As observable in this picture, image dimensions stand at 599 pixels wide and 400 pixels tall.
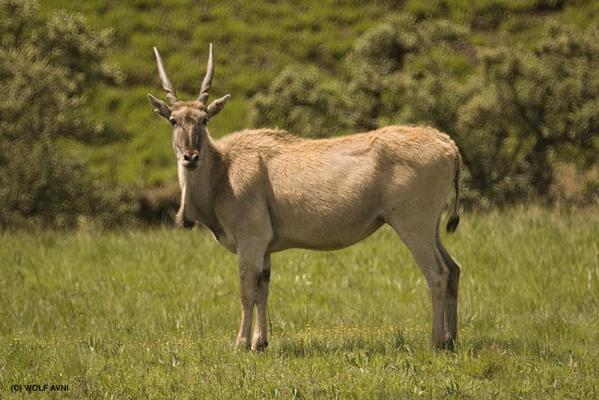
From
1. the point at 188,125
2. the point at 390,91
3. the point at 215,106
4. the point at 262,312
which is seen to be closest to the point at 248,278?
the point at 262,312

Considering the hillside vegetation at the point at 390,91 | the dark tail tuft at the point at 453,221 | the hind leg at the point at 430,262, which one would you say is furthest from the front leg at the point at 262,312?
the hillside vegetation at the point at 390,91

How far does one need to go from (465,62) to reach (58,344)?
23.6 meters

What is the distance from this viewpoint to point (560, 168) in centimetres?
2561

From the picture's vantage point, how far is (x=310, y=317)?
12828mm

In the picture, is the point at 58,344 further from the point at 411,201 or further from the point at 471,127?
the point at 471,127

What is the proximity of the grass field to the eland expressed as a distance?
67 centimetres

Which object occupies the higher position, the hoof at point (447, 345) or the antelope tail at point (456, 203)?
the antelope tail at point (456, 203)

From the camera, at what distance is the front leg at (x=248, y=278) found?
1048 cm

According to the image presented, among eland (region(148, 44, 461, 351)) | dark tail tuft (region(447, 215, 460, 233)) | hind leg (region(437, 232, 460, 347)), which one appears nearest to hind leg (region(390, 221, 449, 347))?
eland (region(148, 44, 461, 351))

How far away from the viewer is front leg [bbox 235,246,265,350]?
10484 mm

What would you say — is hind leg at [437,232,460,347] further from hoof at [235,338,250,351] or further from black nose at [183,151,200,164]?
black nose at [183,151,200,164]

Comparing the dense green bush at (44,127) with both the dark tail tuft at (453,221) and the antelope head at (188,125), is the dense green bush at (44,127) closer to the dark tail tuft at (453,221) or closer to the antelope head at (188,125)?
the antelope head at (188,125)

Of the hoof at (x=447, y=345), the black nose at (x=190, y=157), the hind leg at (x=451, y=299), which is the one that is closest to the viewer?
the hoof at (x=447, y=345)

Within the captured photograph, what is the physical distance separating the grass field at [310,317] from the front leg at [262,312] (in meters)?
0.12
